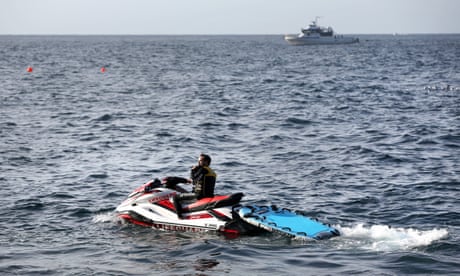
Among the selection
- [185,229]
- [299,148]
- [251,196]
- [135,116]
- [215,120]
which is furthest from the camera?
[135,116]

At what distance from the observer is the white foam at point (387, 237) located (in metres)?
15.4

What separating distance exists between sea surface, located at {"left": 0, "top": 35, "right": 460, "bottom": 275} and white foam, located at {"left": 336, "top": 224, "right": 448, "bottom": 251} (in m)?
0.05

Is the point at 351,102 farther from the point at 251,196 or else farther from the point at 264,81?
the point at 251,196

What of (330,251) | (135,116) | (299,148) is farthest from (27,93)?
(330,251)

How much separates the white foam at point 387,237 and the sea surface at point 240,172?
46 millimetres

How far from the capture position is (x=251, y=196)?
20922mm

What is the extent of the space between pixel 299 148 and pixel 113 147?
25.0 ft

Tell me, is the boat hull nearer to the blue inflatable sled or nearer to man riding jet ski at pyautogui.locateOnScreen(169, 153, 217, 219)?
man riding jet ski at pyautogui.locateOnScreen(169, 153, 217, 219)

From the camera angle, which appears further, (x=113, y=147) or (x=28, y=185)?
(x=113, y=147)

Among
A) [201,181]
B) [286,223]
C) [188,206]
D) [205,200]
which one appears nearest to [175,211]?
[188,206]

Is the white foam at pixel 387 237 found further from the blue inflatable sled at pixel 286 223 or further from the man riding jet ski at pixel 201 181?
the man riding jet ski at pixel 201 181

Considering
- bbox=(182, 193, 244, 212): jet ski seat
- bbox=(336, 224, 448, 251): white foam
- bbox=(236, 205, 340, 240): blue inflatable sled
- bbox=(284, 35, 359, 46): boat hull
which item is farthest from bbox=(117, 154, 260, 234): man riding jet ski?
bbox=(284, 35, 359, 46): boat hull

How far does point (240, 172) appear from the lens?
78.8 ft

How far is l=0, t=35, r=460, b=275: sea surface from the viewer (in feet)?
49.3
